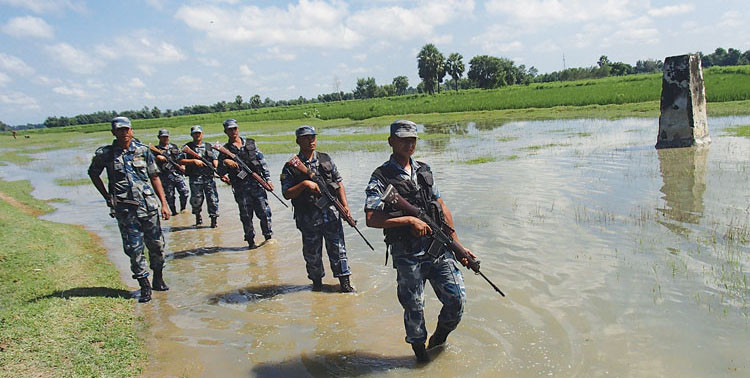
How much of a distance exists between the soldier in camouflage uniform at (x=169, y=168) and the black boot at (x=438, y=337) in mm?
8067

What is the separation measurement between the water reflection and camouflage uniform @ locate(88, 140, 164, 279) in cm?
716

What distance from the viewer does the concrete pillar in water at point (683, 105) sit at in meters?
14.2

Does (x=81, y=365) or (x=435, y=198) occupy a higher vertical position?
(x=435, y=198)

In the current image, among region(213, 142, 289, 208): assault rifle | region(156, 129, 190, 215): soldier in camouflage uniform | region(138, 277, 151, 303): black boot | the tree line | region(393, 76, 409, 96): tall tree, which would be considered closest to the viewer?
region(138, 277, 151, 303): black boot

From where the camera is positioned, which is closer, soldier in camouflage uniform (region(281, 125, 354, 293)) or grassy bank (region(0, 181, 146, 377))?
grassy bank (region(0, 181, 146, 377))

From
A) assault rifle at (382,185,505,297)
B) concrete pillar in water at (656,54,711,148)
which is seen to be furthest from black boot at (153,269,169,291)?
concrete pillar in water at (656,54,711,148)

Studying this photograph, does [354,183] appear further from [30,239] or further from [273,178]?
[30,239]

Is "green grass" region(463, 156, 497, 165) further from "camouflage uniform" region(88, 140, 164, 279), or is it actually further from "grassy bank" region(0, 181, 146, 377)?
"camouflage uniform" region(88, 140, 164, 279)

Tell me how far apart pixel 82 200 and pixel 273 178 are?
18.6ft

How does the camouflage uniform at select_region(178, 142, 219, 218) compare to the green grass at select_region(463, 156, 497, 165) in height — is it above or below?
above

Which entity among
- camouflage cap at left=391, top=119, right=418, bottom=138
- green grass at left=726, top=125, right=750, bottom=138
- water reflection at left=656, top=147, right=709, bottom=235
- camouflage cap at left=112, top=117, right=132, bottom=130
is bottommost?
water reflection at left=656, top=147, right=709, bottom=235

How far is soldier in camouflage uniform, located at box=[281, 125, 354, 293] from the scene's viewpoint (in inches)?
227

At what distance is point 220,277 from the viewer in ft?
23.0

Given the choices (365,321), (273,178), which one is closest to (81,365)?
(365,321)
